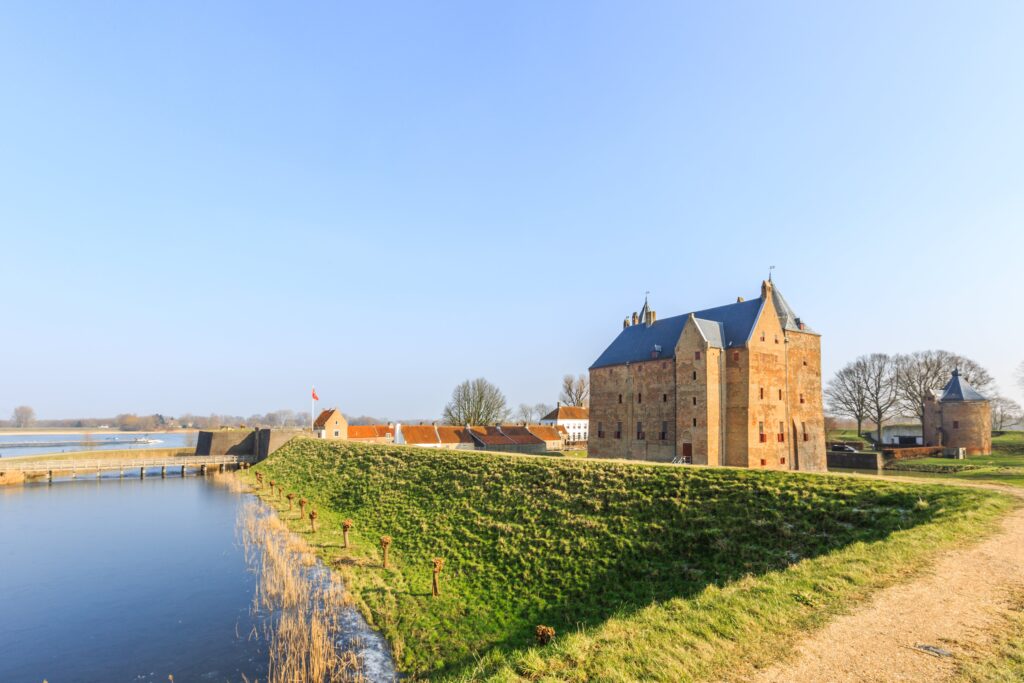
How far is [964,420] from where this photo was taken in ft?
164

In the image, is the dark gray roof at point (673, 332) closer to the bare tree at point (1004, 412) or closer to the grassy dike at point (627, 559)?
the grassy dike at point (627, 559)

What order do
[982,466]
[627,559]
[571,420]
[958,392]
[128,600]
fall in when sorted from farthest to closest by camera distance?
[571,420]
[958,392]
[982,466]
[128,600]
[627,559]

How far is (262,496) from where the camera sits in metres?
35.6

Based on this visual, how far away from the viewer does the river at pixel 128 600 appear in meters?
12.4

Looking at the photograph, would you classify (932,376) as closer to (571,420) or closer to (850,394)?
(850,394)

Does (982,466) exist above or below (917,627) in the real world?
above

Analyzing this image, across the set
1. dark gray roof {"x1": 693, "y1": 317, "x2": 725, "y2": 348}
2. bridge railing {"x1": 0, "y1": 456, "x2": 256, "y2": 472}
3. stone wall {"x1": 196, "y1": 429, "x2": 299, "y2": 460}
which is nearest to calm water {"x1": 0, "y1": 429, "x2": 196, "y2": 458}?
stone wall {"x1": 196, "y1": 429, "x2": 299, "y2": 460}

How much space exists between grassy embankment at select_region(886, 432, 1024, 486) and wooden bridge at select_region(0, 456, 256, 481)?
6177 cm

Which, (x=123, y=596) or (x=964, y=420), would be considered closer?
(x=123, y=596)

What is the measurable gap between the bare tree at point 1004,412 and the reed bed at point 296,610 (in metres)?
93.1

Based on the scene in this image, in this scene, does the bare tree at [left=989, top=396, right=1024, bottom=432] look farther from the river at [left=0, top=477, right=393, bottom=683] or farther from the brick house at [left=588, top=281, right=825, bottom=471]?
the river at [left=0, top=477, right=393, bottom=683]

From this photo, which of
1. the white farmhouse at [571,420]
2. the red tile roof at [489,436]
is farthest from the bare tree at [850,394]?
the red tile roof at [489,436]

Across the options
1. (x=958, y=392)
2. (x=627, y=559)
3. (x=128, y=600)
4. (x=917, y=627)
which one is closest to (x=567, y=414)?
(x=958, y=392)

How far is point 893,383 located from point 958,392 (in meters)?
18.9
